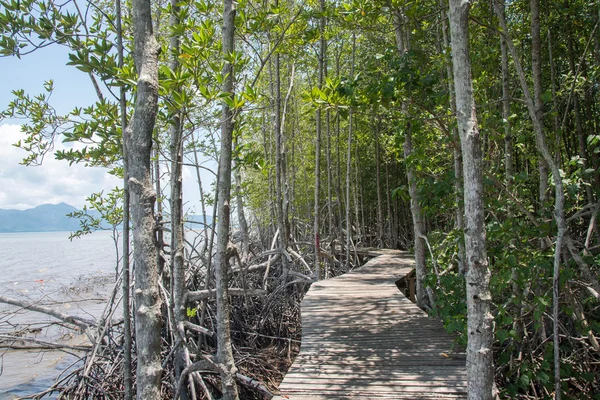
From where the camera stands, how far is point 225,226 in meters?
3.08

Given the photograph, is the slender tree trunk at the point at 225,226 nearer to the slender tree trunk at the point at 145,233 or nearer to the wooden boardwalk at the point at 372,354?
the wooden boardwalk at the point at 372,354

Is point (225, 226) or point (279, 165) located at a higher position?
point (279, 165)

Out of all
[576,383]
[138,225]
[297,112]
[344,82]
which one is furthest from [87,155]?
[297,112]

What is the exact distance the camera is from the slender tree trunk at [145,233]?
1.83 m

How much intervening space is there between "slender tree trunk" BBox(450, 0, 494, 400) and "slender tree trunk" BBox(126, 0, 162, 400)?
143cm

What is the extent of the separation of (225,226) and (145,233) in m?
1.25

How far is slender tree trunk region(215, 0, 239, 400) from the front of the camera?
2.93 meters

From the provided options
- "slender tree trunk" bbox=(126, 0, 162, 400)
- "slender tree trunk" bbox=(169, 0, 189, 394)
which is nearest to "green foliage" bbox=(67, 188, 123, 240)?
"slender tree trunk" bbox=(169, 0, 189, 394)

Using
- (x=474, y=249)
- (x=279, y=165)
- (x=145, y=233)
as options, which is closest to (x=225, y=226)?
(x=145, y=233)

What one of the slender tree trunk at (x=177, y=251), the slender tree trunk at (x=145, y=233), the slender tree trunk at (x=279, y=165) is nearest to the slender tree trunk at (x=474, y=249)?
the slender tree trunk at (x=145, y=233)

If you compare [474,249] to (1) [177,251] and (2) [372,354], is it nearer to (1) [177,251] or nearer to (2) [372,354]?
(2) [372,354]

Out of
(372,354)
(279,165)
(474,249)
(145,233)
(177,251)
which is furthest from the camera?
(279,165)

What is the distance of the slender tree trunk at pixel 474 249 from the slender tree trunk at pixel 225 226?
1452mm

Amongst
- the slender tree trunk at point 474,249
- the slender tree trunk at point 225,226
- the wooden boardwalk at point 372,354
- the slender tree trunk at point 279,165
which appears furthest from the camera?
the slender tree trunk at point 279,165
